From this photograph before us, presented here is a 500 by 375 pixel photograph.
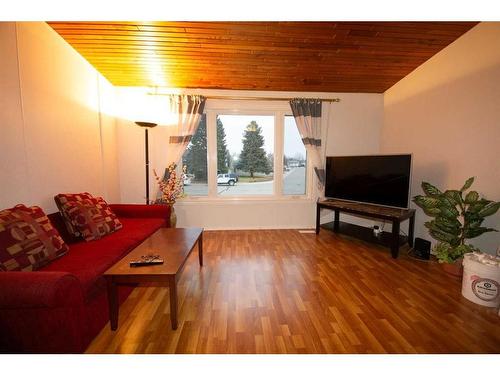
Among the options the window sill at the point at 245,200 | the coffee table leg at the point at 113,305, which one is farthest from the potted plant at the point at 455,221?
the coffee table leg at the point at 113,305

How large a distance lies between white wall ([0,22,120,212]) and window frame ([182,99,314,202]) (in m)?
1.54

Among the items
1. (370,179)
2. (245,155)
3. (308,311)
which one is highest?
(245,155)

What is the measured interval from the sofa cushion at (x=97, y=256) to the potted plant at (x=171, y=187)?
69 centimetres

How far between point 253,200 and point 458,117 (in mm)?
2855

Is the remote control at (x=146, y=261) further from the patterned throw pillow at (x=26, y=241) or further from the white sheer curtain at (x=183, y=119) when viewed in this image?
the white sheer curtain at (x=183, y=119)

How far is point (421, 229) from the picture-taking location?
3.17m

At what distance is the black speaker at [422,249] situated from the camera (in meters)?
2.79

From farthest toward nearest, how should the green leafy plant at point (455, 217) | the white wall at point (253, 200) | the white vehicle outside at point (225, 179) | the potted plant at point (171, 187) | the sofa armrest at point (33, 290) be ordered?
the white vehicle outside at point (225, 179) → the white wall at point (253, 200) → the potted plant at point (171, 187) → the green leafy plant at point (455, 217) → the sofa armrest at point (33, 290)

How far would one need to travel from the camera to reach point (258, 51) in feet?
8.80

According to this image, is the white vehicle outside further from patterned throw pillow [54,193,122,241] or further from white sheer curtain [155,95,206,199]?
patterned throw pillow [54,193,122,241]

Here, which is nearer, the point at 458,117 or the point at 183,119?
the point at 458,117

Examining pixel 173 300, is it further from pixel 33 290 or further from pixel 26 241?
pixel 26 241

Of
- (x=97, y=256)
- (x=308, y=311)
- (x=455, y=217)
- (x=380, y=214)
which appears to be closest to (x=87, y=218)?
(x=97, y=256)

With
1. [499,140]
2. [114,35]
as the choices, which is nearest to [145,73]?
[114,35]
